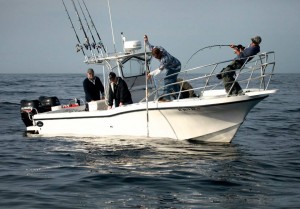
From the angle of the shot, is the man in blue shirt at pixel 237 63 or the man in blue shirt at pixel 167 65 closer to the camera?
the man in blue shirt at pixel 237 63

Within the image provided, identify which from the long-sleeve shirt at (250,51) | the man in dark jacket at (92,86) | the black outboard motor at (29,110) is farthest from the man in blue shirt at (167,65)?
the black outboard motor at (29,110)

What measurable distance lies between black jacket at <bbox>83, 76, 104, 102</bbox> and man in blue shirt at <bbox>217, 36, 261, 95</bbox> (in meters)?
3.87

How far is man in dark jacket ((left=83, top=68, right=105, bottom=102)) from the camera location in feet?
44.1

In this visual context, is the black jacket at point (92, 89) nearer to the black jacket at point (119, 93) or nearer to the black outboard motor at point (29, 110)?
the black jacket at point (119, 93)

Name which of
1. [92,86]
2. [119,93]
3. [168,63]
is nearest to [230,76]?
[168,63]

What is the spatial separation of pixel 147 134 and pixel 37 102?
4904 mm

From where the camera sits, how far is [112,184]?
8.04m

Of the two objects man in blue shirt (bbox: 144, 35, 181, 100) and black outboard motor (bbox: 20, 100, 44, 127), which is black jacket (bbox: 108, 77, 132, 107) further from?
black outboard motor (bbox: 20, 100, 44, 127)

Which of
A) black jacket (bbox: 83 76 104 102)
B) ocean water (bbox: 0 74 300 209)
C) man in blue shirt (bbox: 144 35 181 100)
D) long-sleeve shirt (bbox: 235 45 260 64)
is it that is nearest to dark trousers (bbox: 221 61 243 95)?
long-sleeve shirt (bbox: 235 45 260 64)

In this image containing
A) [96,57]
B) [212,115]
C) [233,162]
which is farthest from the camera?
[96,57]

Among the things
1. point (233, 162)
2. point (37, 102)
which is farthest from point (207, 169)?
point (37, 102)

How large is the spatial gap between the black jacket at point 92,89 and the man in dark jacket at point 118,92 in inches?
44.9

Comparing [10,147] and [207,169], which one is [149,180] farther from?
[10,147]

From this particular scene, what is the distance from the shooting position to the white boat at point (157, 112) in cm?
1098
